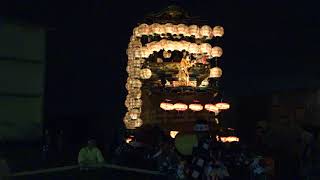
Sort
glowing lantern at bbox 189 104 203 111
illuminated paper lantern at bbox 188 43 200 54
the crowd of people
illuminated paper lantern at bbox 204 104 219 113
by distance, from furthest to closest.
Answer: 1. illuminated paper lantern at bbox 188 43 200 54
2. illuminated paper lantern at bbox 204 104 219 113
3. glowing lantern at bbox 189 104 203 111
4. the crowd of people

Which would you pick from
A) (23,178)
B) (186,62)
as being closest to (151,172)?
(23,178)

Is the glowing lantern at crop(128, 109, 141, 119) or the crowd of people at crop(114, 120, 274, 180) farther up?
the glowing lantern at crop(128, 109, 141, 119)

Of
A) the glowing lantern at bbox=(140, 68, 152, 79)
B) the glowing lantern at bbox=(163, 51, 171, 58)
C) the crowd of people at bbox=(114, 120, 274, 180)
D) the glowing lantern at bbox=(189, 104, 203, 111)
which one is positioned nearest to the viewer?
the crowd of people at bbox=(114, 120, 274, 180)

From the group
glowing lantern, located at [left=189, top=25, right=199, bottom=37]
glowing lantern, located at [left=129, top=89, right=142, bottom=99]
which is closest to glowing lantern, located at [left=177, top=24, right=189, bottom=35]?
glowing lantern, located at [left=189, top=25, right=199, bottom=37]

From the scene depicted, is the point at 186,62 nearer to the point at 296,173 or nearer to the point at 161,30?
the point at 161,30

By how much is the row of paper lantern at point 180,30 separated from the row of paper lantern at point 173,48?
1.82ft

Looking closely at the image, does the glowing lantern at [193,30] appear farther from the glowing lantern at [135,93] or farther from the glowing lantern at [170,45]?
the glowing lantern at [135,93]

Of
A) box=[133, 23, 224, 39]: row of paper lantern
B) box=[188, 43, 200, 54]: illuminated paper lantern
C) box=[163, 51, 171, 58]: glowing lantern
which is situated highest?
box=[133, 23, 224, 39]: row of paper lantern

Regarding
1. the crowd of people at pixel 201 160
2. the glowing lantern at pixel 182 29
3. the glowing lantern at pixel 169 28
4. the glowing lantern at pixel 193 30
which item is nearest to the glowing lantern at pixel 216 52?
the glowing lantern at pixel 193 30

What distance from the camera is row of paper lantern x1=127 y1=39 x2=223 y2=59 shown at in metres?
28.4

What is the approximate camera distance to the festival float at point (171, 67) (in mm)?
27375

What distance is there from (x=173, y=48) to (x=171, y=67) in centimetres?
107

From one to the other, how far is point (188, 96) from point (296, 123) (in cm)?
783

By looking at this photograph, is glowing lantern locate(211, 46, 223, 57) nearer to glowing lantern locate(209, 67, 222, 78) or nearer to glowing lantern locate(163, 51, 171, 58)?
glowing lantern locate(209, 67, 222, 78)
